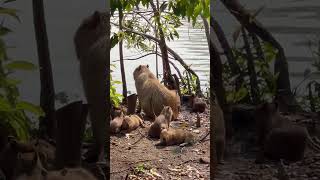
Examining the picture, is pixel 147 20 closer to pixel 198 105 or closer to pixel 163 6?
pixel 163 6

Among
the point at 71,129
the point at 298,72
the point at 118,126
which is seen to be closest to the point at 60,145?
the point at 71,129

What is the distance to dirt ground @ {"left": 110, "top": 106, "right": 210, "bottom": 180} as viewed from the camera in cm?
314

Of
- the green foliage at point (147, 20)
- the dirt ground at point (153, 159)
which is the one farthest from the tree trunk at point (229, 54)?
the dirt ground at point (153, 159)

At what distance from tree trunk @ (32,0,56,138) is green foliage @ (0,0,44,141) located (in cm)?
4

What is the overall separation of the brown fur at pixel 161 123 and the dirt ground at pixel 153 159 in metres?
0.05

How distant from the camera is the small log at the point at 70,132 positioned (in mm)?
2039

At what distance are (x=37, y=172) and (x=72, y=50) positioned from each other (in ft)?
1.47

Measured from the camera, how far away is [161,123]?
3.48m

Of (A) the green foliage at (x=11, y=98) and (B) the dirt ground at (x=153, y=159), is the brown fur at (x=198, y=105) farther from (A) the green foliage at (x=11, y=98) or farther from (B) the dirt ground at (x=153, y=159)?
(A) the green foliage at (x=11, y=98)

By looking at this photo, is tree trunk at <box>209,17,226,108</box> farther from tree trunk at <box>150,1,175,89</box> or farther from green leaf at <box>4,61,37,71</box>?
tree trunk at <box>150,1,175,89</box>

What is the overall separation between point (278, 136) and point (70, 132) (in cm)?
76

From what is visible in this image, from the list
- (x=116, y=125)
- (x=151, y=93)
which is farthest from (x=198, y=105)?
(x=116, y=125)

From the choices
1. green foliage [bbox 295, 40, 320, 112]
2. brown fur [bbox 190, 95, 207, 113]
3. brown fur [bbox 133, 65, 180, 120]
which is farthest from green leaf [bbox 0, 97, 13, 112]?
brown fur [bbox 190, 95, 207, 113]

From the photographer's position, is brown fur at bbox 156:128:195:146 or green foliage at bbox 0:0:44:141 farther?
brown fur at bbox 156:128:195:146
